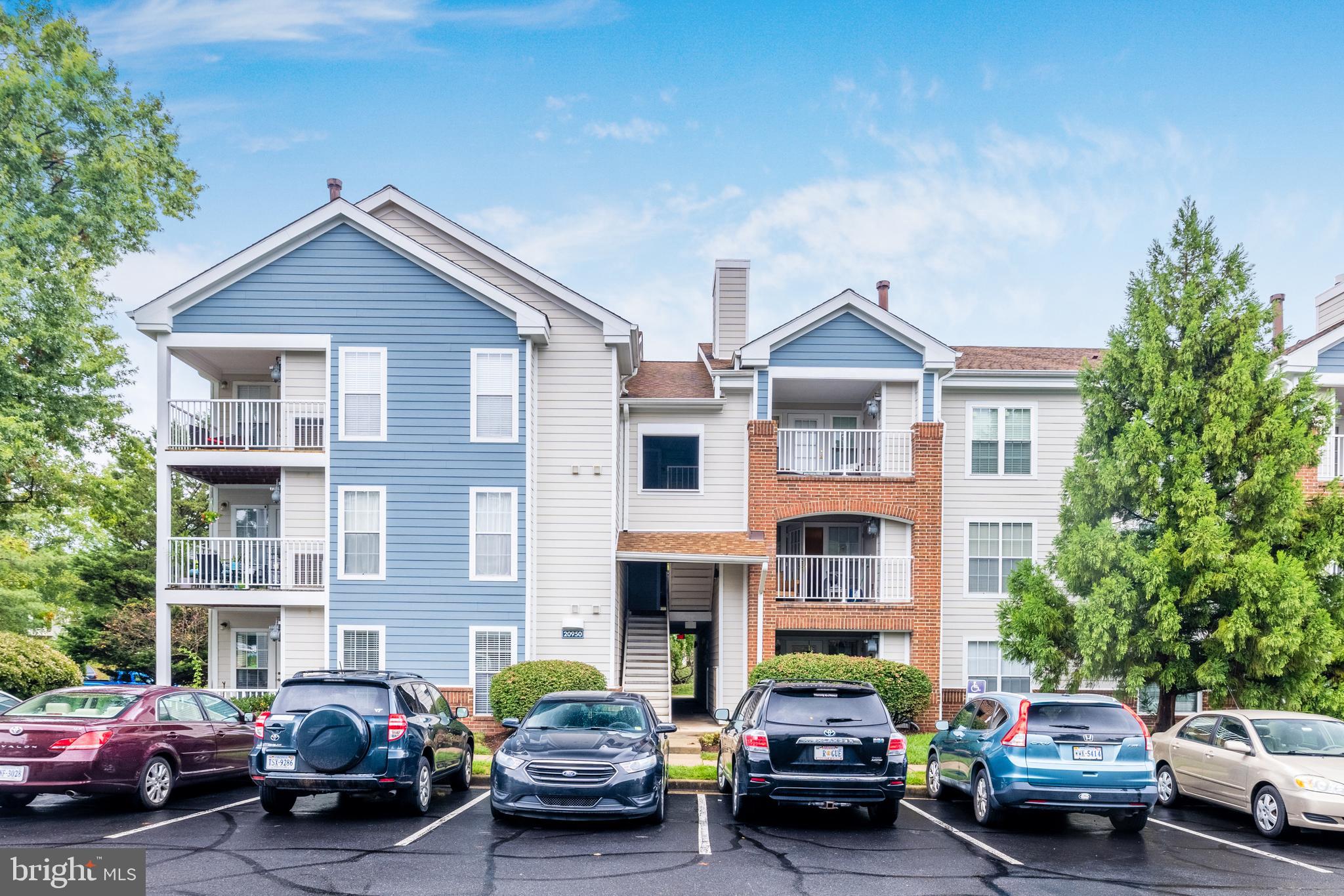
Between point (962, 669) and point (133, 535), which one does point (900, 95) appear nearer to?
point (962, 669)

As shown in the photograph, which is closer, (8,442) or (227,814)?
(227,814)

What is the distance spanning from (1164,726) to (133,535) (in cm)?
3117

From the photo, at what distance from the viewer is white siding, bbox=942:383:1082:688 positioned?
75.4 feet

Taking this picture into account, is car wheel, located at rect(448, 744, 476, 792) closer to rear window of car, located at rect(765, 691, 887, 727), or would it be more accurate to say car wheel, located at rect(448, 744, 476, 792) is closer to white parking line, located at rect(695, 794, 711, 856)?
white parking line, located at rect(695, 794, 711, 856)

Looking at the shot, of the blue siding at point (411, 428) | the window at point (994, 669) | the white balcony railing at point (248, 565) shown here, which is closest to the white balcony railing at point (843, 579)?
the window at point (994, 669)

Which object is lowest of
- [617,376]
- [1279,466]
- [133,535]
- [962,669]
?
[962,669]

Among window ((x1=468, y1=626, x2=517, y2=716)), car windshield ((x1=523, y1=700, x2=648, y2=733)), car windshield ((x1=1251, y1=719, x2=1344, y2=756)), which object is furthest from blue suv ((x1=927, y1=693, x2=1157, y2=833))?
window ((x1=468, y1=626, x2=517, y2=716))

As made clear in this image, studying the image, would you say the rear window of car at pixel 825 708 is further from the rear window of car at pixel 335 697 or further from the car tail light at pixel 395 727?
the rear window of car at pixel 335 697

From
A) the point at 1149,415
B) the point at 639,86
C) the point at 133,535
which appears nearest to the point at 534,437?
the point at 639,86

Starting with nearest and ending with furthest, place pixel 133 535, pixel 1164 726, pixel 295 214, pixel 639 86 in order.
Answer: pixel 1164 726, pixel 295 214, pixel 639 86, pixel 133 535

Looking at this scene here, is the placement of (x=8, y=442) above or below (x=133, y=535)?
above

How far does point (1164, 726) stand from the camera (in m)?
15.9

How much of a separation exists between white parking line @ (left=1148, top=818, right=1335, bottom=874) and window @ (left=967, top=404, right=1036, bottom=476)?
12.0 meters

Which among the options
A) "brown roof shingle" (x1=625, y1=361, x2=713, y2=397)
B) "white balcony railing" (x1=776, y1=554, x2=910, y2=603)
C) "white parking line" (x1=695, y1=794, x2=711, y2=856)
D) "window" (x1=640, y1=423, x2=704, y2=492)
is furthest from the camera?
"brown roof shingle" (x1=625, y1=361, x2=713, y2=397)
